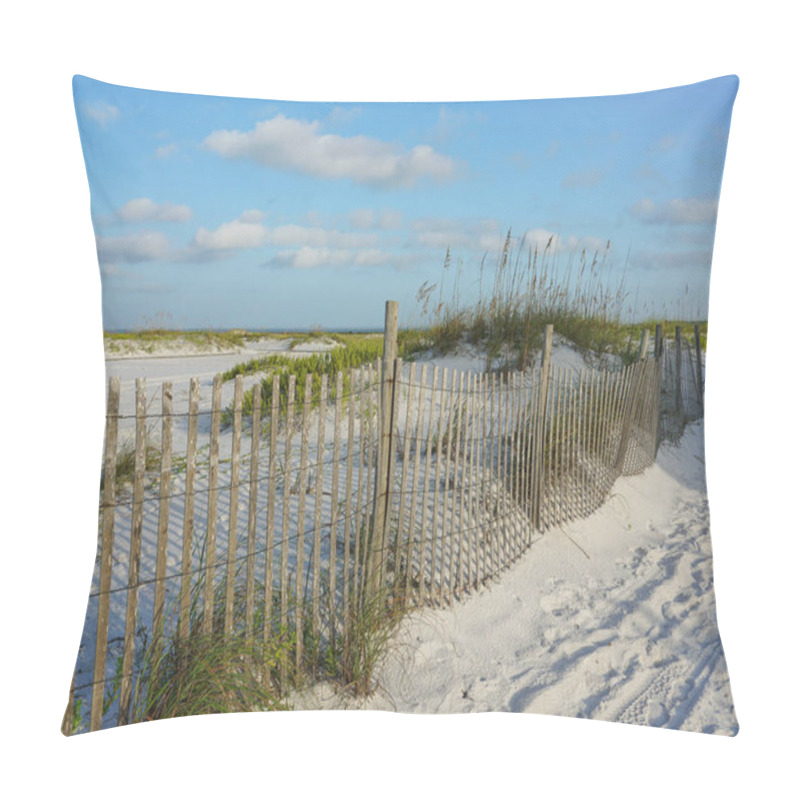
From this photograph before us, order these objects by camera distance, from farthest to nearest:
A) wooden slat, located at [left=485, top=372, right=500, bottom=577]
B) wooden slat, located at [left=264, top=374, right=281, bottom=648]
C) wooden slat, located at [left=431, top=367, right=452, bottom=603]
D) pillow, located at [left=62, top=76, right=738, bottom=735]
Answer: wooden slat, located at [left=485, top=372, right=500, bottom=577], wooden slat, located at [left=431, top=367, right=452, bottom=603], wooden slat, located at [left=264, top=374, right=281, bottom=648], pillow, located at [left=62, top=76, right=738, bottom=735]

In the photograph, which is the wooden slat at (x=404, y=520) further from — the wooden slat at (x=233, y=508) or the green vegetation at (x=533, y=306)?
the wooden slat at (x=233, y=508)

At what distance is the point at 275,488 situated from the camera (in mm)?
3283

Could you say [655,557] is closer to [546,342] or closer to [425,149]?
[546,342]

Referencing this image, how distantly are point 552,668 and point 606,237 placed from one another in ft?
5.79

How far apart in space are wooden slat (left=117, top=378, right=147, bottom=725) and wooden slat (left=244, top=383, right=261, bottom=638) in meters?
0.43

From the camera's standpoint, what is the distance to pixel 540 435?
408 cm

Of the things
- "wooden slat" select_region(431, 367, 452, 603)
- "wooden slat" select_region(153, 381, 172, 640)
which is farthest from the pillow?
"wooden slat" select_region(431, 367, 452, 603)

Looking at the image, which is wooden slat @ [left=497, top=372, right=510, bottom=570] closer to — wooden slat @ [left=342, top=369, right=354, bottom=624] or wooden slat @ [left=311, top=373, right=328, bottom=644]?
wooden slat @ [left=342, top=369, right=354, bottom=624]

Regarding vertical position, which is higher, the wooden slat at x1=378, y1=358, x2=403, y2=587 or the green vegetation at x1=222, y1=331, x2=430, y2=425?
the green vegetation at x1=222, y1=331, x2=430, y2=425

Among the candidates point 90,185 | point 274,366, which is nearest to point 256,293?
point 274,366

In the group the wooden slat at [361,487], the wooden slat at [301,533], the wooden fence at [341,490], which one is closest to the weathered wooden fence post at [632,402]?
the wooden fence at [341,490]

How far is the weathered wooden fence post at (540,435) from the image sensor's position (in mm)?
3608

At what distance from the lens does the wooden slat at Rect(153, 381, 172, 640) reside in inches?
113

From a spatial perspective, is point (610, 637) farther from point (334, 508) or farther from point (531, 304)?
point (531, 304)
